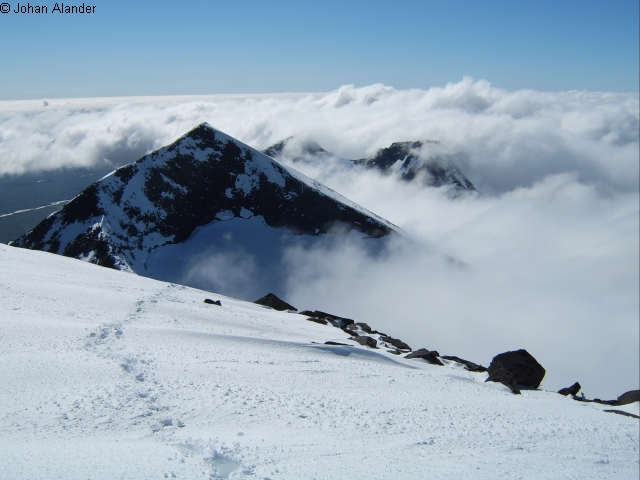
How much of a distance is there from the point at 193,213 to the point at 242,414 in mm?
78334

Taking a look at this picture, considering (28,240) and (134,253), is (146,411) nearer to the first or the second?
(134,253)

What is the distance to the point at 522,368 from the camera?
948 inches

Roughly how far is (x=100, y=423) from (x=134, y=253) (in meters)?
67.6

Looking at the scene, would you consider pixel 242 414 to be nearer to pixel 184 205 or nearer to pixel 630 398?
pixel 630 398

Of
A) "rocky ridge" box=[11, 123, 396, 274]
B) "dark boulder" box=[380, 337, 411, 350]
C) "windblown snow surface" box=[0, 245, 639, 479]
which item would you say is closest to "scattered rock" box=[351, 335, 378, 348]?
"dark boulder" box=[380, 337, 411, 350]

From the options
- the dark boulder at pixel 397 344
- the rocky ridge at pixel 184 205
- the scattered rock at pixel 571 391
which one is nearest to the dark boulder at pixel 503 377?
the scattered rock at pixel 571 391

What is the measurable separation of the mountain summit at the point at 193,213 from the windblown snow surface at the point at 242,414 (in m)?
53.8

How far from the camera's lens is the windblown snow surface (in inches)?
359

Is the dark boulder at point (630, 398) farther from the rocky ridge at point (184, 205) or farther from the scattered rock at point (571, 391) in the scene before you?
the rocky ridge at point (184, 205)

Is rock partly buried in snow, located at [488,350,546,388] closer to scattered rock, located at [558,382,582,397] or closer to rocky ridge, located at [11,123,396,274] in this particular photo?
scattered rock, located at [558,382,582,397]

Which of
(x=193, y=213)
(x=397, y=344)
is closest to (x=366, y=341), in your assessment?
(x=397, y=344)

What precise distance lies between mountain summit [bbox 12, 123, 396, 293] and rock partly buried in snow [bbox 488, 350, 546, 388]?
189 feet

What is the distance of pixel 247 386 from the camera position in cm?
1376

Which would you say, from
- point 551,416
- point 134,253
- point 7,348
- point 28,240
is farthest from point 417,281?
point 7,348
